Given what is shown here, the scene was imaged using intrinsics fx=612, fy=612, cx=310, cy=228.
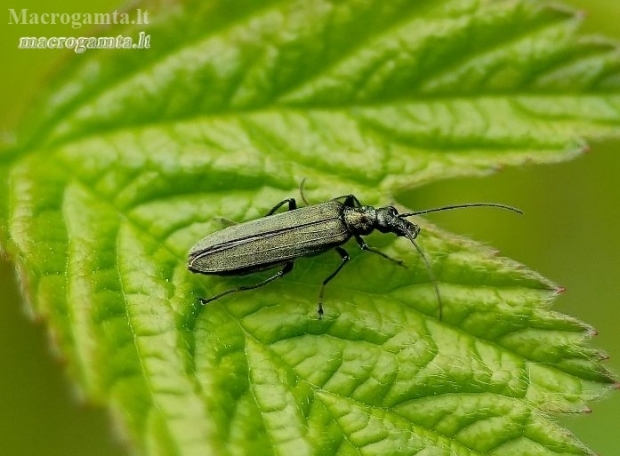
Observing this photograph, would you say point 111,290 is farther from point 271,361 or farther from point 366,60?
point 366,60

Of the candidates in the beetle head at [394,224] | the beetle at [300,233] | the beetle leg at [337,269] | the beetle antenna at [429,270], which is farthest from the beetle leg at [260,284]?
the beetle antenna at [429,270]

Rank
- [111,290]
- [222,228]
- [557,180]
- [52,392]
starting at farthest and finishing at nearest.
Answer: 1. [557,180]
2. [52,392]
3. [222,228]
4. [111,290]

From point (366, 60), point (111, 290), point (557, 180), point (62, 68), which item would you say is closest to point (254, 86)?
point (366, 60)

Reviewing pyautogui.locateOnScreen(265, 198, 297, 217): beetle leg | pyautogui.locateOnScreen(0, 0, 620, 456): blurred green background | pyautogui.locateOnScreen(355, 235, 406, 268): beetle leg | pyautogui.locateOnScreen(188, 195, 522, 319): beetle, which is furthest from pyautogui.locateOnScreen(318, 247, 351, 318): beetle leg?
pyautogui.locateOnScreen(0, 0, 620, 456): blurred green background

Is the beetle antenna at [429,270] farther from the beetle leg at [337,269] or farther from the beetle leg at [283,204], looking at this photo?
the beetle leg at [283,204]

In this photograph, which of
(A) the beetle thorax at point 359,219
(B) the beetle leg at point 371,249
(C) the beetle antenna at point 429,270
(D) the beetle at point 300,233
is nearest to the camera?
(C) the beetle antenna at point 429,270
